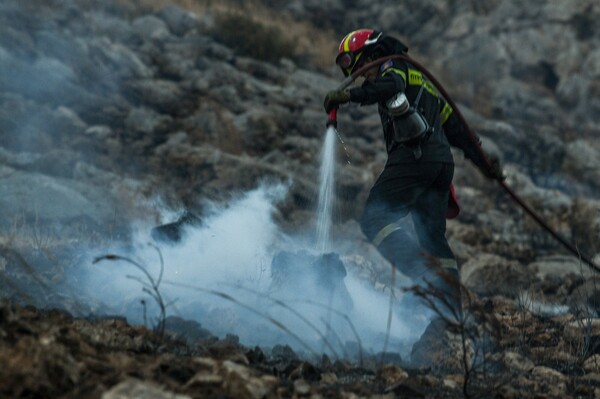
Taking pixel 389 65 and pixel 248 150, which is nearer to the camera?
pixel 389 65

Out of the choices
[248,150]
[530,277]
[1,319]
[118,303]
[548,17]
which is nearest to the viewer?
[1,319]

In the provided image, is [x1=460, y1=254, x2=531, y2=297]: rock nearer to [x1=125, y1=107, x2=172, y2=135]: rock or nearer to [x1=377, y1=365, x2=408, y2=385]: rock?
[x1=377, y1=365, x2=408, y2=385]: rock

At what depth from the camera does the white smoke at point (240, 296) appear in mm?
4066

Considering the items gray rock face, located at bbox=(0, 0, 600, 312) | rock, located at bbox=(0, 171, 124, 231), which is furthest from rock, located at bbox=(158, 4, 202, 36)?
rock, located at bbox=(0, 171, 124, 231)

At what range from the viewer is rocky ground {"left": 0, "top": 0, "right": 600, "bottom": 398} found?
2881mm

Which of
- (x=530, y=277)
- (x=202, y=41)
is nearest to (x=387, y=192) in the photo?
(x=530, y=277)

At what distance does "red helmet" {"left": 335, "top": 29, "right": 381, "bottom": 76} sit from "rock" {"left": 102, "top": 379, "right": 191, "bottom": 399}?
288cm

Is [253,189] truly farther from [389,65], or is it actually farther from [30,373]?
[30,373]

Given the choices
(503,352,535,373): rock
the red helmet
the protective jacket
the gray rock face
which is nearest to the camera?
(503,352,535,373): rock

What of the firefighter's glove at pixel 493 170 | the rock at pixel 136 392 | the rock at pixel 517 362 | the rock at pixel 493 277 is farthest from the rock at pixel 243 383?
the rock at pixel 493 277

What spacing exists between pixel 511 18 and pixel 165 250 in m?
14.6

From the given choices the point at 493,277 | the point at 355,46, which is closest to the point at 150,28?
the point at 493,277

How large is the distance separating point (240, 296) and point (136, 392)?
224 cm

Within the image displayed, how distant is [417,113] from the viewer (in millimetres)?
4449
